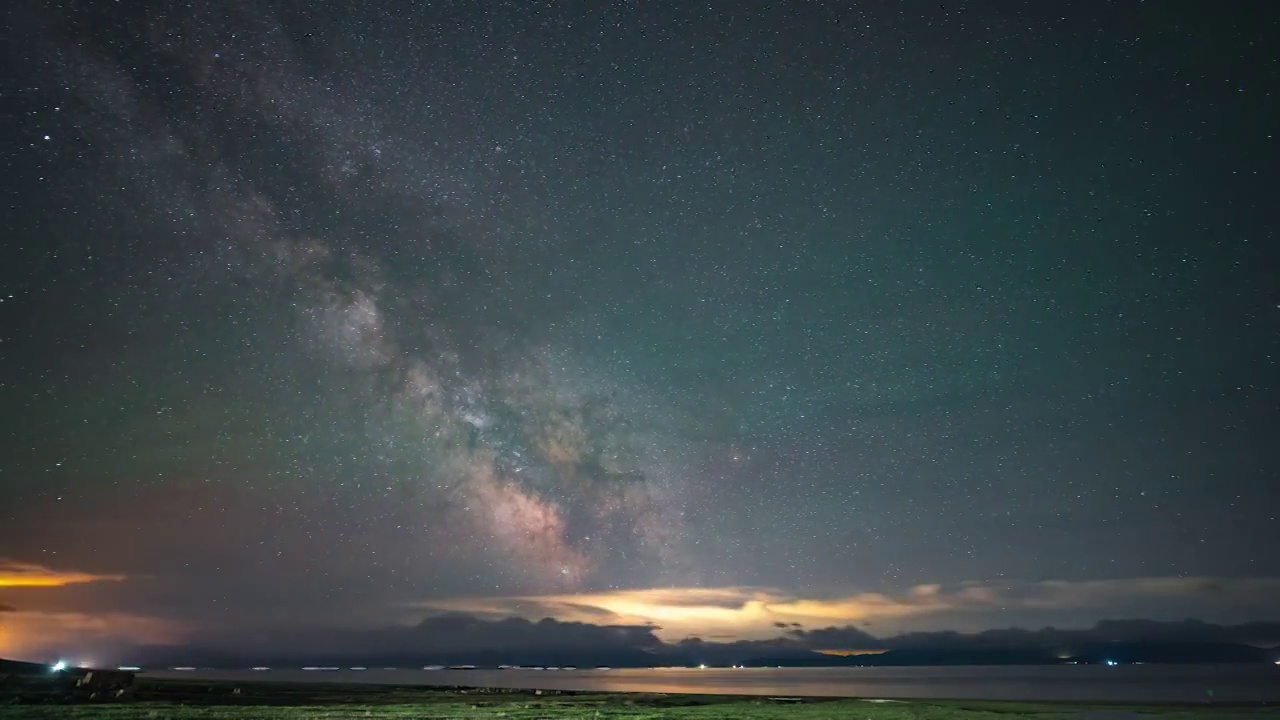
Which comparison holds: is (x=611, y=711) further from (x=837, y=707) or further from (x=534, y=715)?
(x=837, y=707)

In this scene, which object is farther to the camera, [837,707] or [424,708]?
[837,707]

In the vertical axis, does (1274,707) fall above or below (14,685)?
below

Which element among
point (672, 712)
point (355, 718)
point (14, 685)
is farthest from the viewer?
point (14, 685)

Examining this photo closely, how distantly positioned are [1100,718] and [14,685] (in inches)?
3618

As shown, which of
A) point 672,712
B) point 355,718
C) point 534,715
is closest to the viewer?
point 355,718

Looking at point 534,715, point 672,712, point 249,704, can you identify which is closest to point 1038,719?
point 672,712

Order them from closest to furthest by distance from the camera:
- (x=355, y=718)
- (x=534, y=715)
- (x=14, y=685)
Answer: (x=355, y=718) < (x=534, y=715) < (x=14, y=685)

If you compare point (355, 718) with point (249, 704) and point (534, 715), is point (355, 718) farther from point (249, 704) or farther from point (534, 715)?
point (249, 704)

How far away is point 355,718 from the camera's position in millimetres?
56469

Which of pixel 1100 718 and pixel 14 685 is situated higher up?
pixel 14 685

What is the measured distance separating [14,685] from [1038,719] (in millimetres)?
85581

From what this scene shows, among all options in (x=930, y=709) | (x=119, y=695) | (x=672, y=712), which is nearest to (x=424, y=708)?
(x=672, y=712)

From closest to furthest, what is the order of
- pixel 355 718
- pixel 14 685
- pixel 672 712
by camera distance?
pixel 355 718, pixel 672 712, pixel 14 685

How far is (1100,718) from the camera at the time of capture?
65.7 meters
